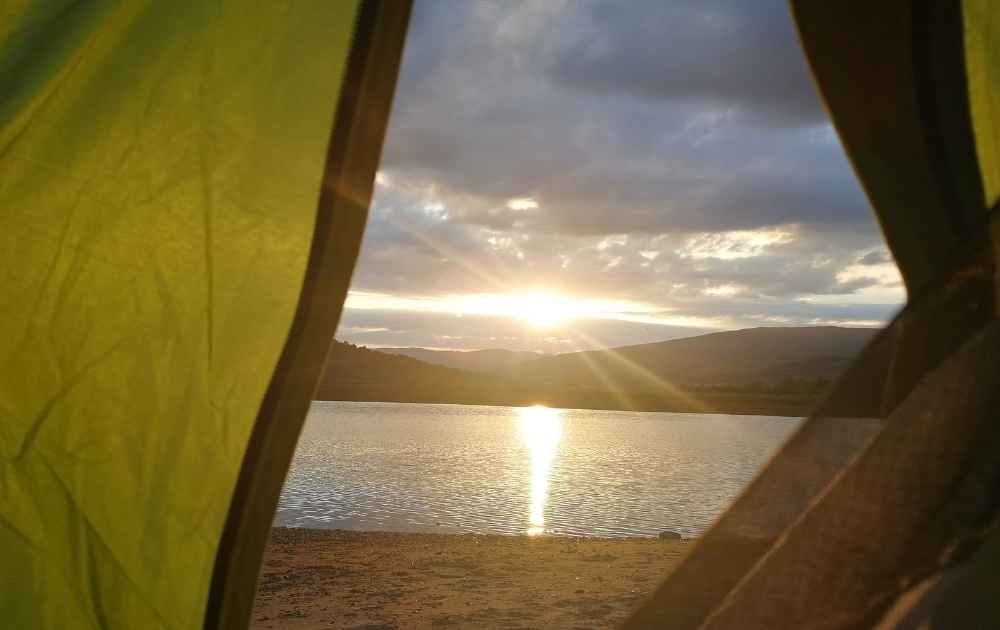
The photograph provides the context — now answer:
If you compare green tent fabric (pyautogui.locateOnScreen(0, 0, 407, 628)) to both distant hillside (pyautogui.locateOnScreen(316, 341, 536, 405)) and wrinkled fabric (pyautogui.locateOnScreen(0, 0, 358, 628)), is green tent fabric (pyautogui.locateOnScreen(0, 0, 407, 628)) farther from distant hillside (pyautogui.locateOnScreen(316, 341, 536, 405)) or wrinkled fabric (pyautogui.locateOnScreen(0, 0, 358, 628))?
distant hillside (pyautogui.locateOnScreen(316, 341, 536, 405))

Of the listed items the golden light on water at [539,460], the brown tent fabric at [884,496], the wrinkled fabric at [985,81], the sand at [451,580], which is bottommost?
the golden light on water at [539,460]

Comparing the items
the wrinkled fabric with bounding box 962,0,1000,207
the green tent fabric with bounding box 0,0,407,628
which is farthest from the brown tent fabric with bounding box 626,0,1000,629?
the green tent fabric with bounding box 0,0,407,628

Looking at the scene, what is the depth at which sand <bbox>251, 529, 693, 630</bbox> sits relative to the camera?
6.11m

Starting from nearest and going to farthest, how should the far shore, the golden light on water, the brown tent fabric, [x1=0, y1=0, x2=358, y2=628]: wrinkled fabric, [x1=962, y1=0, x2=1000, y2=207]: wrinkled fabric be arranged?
the brown tent fabric
[x1=0, y1=0, x2=358, y2=628]: wrinkled fabric
[x1=962, y1=0, x2=1000, y2=207]: wrinkled fabric
the golden light on water
the far shore

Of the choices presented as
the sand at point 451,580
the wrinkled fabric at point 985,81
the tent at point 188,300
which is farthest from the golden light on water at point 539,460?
the tent at point 188,300

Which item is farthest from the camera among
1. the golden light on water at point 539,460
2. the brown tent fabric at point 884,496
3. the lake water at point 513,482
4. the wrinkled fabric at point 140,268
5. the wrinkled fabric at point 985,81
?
the golden light on water at point 539,460

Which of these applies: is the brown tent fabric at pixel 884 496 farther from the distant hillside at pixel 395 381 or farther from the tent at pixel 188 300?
the distant hillside at pixel 395 381

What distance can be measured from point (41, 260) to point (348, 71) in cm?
70

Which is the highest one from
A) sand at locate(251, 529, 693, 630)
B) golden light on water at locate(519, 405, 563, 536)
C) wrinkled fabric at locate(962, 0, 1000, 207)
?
wrinkled fabric at locate(962, 0, 1000, 207)

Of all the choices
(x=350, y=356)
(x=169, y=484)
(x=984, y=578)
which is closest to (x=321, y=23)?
(x=169, y=484)

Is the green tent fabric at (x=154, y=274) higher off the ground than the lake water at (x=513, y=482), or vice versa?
the green tent fabric at (x=154, y=274)

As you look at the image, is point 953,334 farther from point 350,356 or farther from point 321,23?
point 350,356

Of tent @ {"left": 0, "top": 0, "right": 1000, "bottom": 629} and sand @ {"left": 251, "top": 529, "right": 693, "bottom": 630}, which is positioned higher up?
tent @ {"left": 0, "top": 0, "right": 1000, "bottom": 629}

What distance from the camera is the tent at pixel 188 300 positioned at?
145cm
